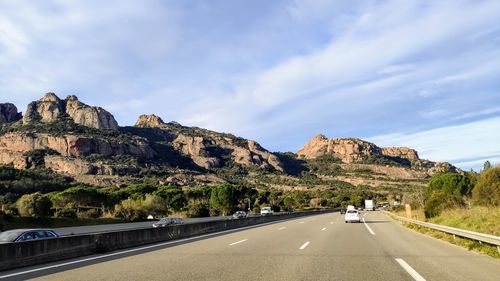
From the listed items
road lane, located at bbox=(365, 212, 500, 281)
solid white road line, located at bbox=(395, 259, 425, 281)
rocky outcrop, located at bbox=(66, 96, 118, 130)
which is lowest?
road lane, located at bbox=(365, 212, 500, 281)

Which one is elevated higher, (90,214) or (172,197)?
(172,197)

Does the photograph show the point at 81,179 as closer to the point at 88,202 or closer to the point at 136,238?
the point at 88,202

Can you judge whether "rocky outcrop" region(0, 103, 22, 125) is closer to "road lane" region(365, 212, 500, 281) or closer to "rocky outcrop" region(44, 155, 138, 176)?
"rocky outcrop" region(44, 155, 138, 176)

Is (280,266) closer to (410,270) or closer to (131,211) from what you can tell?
(410,270)

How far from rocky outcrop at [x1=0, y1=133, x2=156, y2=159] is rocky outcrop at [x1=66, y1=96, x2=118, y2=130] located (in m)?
27.9

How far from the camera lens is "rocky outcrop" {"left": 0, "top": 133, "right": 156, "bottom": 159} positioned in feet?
483

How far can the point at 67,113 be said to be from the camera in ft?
627

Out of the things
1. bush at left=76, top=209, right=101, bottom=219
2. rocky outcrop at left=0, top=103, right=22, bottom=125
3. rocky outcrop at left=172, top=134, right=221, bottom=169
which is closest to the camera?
bush at left=76, top=209, right=101, bottom=219

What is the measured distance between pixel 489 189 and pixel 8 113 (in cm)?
18030

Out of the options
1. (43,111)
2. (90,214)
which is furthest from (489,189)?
(43,111)

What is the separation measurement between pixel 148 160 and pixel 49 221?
4526 inches

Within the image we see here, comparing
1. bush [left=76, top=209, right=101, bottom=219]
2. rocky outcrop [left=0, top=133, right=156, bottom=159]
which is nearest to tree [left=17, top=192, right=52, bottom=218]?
bush [left=76, top=209, right=101, bottom=219]

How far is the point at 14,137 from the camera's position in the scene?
15025cm

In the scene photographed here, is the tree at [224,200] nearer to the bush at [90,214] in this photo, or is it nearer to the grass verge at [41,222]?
the bush at [90,214]
